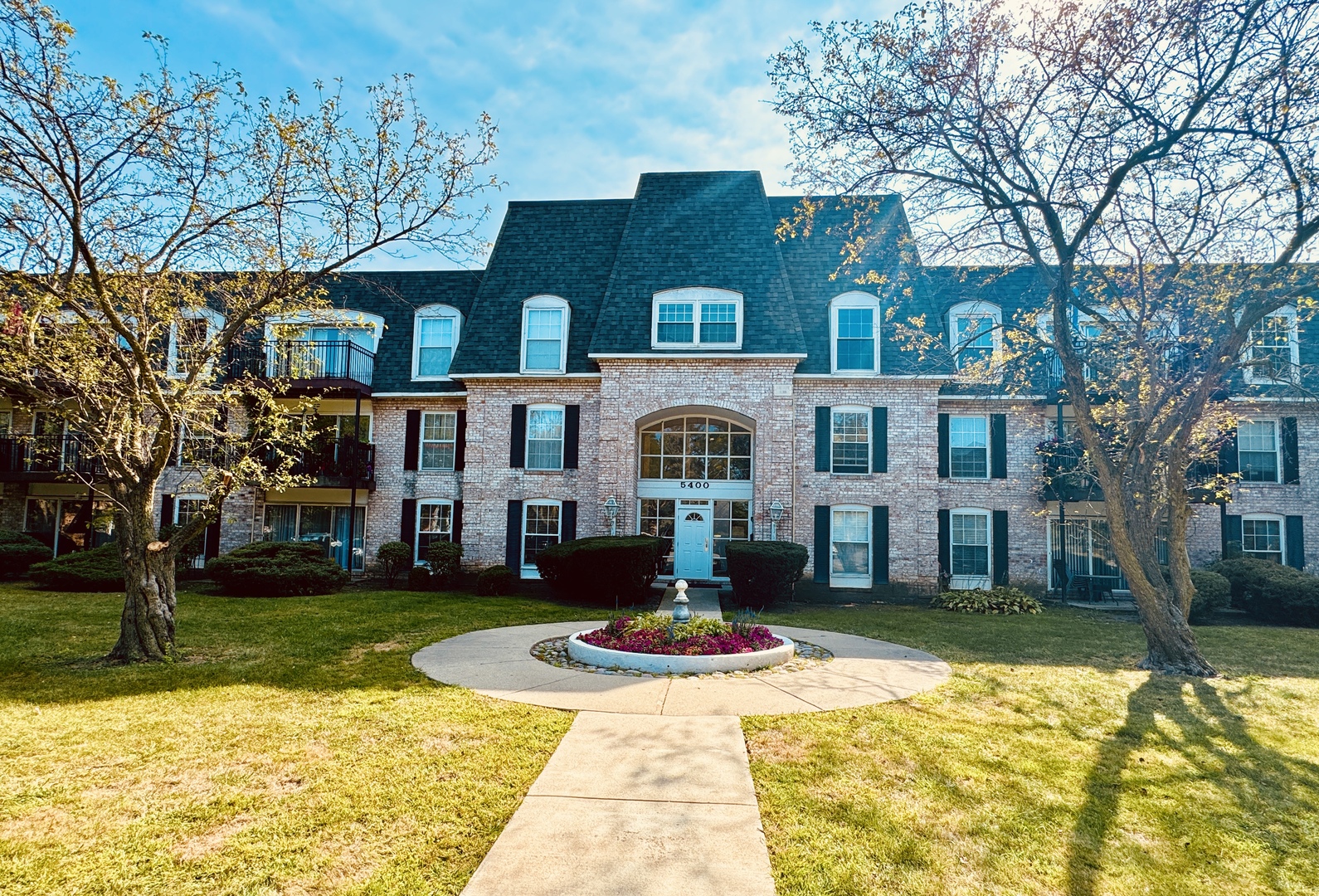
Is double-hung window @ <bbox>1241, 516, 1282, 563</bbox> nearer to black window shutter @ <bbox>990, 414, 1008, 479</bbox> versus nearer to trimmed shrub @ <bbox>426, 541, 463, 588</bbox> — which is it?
black window shutter @ <bbox>990, 414, 1008, 479</bbox>

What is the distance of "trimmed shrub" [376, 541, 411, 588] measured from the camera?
59.4 ft

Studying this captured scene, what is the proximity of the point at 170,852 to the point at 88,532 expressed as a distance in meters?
21.6

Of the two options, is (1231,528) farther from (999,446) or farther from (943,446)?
(943,446)

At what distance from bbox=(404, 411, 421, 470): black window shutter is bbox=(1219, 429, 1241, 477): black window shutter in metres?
21.8

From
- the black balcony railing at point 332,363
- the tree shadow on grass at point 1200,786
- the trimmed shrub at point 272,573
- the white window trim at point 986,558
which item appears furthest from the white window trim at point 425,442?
the tree shadow on grass at point 1200,786

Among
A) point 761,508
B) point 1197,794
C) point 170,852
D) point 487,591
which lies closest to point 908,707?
point 1197,794

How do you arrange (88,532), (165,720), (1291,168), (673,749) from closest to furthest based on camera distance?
(673,749) → (165,720) → (1291,168) → (88,532)

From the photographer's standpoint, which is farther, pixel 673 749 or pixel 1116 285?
pixel 1116 285

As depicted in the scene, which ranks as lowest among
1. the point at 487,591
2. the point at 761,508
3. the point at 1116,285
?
the point at 487,591

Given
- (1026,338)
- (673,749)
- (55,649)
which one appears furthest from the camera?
(1026,338)

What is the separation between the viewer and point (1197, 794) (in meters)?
4.92

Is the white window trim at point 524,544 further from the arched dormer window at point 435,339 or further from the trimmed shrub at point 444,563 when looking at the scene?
the arched dormer window at point 435,339

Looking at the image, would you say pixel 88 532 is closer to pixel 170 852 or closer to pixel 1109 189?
pixel 170 852

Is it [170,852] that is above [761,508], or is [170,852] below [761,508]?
below
